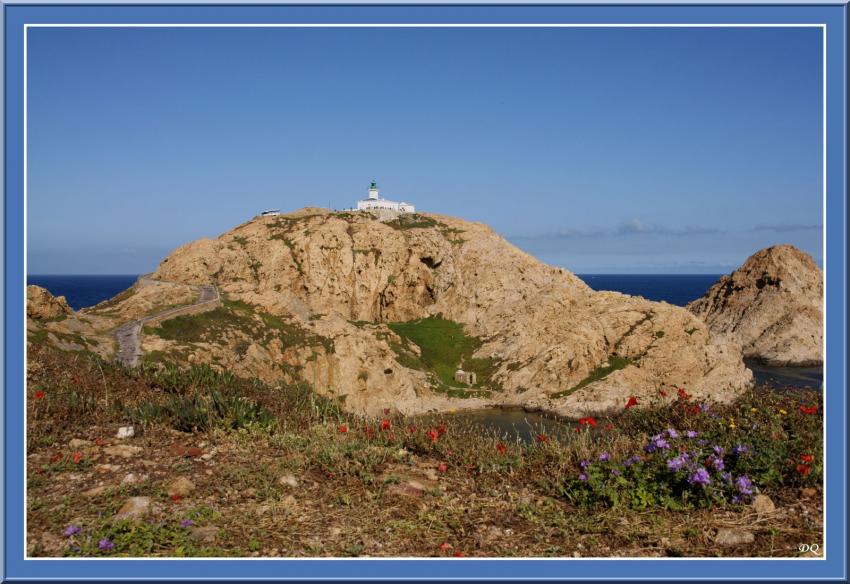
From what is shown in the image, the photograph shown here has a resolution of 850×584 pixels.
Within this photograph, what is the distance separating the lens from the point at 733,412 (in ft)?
27.8

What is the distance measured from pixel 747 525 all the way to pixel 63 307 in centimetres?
3561

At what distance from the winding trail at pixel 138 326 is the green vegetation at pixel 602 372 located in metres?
31.0

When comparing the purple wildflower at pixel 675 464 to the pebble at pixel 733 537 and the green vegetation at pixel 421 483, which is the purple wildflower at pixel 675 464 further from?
the pebble at pixel 733 537

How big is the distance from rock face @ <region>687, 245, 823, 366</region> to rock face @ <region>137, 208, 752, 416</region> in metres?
22.5

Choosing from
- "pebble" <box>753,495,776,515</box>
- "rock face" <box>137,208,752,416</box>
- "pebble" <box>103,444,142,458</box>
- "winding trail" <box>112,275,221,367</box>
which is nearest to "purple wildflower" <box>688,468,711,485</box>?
"pebble" <box>753,495,776,515</box>

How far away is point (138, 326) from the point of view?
38.2 m

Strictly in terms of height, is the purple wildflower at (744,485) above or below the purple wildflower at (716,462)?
below

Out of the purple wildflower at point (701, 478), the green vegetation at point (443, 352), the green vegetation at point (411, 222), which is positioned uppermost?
the green vegetation at point (411, 222)

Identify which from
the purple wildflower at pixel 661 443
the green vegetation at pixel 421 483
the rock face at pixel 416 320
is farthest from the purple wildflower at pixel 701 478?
the rock face at pixel 416 320

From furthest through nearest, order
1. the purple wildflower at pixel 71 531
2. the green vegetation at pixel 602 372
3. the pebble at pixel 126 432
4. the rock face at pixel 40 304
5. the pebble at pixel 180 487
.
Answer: the green vegetation at pixel 602 372 → the rock face at pixel 40 304 → the pebble at pixel 126 432 → the pebble at pixel 180 487 → the purple wildflower at pixel 71 531

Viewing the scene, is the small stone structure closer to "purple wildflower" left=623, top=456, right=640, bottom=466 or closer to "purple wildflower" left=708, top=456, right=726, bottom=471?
"purple wildflower" left=623, top=456, right=640, bottom=466

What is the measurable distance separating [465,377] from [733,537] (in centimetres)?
5310

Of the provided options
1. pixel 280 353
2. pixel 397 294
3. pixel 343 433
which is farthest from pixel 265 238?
pixel 343 433

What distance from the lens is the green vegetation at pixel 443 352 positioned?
2263 inches
